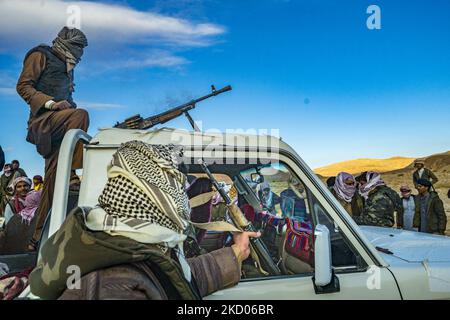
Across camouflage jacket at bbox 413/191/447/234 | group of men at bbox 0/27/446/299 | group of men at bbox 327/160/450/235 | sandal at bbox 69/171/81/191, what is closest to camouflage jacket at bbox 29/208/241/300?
group of men at bbox 0/27/446/299

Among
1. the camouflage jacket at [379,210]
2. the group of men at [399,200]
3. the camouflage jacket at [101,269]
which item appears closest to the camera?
the camouflage jacket at [101,269]

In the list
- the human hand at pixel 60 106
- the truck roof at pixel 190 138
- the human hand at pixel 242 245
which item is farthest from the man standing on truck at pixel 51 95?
the human hand at pixel 242 245

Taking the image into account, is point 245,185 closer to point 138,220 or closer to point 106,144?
point 106,144

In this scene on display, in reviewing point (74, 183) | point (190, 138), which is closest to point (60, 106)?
point (74, 183)

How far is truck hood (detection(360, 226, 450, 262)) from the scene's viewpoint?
2.61 metres

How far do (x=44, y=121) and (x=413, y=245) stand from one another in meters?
2.79

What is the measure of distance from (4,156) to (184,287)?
3560mm

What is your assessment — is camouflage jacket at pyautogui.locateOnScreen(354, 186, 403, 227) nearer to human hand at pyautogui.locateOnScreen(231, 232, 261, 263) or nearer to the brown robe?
human hand at pyautogui.locateOnScreen(231, 232, 261, 263)

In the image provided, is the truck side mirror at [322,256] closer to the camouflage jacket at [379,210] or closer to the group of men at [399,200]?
the camouflage jacket at [379,210]

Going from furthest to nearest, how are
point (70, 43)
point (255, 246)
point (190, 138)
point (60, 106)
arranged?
point (70, 43) < point (60, 106) < point (255, 246) < point (190, 138)

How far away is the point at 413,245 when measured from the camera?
2961 millimetres

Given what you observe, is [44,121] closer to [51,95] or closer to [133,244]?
[51,95]

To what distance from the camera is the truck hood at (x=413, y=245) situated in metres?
2.61
